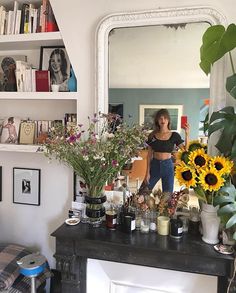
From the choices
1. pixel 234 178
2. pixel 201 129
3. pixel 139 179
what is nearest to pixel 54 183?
pixel 139 179

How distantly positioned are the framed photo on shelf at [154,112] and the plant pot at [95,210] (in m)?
0.57

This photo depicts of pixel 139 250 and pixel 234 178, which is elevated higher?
pixel 234 178

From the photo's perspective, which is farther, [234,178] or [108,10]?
[108,10]

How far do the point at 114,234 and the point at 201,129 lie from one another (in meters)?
0.86

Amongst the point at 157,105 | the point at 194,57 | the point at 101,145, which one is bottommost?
the point at 101,145

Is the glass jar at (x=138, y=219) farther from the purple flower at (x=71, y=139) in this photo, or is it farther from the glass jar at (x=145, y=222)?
the purple flower at (x=71, y=139)

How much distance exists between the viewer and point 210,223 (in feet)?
5.24

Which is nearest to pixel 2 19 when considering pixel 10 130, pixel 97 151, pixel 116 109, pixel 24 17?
pixel 24 17

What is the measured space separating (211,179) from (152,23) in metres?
1.05

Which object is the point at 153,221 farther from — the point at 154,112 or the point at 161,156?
the point at 154,112

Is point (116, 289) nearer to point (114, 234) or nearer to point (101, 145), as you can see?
point (114, 234)

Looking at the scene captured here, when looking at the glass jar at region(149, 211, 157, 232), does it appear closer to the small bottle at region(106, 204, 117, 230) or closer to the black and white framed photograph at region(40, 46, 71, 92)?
the small bottle at region(106, 204, 117, 230)

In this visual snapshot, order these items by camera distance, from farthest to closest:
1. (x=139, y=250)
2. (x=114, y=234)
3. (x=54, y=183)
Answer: (x=54, y=183)
(x=114, y=234)
(x=139, y=250)

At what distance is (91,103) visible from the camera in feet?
6.40
